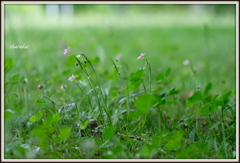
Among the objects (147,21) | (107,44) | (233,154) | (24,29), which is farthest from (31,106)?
(147,21)

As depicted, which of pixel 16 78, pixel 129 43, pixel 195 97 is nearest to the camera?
pixel 195 97

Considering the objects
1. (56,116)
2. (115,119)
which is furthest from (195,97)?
(56,116)

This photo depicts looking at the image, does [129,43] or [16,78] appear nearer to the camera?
[16,78]

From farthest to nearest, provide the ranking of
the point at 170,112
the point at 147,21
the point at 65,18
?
the point at 147,21 < the point at 65,18 < the point at 170,112

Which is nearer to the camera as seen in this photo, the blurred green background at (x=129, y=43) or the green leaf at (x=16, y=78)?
the green leaf at (x=16, y=78)

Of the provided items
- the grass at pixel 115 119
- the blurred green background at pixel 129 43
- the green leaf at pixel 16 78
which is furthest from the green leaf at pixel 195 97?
the green leaf at pixel 16 78

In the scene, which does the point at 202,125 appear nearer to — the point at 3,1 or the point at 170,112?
the point at 170,112

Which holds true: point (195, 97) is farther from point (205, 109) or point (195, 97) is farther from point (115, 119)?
point (115, 119)

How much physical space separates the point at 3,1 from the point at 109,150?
1.09m

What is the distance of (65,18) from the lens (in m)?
6.46

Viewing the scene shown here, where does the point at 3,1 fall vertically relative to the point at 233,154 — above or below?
above

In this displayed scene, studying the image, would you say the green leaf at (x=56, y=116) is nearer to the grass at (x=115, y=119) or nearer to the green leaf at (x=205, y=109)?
the grass at (x=115, y=119)

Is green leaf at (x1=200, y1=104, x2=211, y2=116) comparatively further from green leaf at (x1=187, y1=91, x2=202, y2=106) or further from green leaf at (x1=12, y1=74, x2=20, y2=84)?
green leaf at (x1=12, y1=74, x2=20, y2=84)

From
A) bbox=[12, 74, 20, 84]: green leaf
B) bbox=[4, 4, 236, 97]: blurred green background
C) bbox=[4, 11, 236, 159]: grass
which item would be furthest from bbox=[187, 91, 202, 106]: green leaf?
bbox=[12, 74, 20, 84]: green leaf
